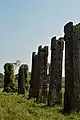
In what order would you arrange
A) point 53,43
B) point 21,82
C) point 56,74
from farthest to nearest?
point 21,82
point 53,43
point 56,74

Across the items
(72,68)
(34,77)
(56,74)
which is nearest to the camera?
(72,68)

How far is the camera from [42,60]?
20.4m

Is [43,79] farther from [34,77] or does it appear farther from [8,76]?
[8,76]

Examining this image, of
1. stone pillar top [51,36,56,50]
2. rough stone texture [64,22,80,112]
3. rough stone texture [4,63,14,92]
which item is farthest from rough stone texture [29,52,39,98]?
rough stone texture [4,63,14,92]

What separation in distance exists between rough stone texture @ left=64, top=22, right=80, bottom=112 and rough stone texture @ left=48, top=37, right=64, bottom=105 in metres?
2.67

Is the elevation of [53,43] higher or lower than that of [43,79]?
higher

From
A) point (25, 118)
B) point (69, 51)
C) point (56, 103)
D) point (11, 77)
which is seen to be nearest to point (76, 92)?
point (69, 51)

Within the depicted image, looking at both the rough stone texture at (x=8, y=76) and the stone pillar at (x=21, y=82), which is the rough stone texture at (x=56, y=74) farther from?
the rough stone texture at (x=8, y=76)

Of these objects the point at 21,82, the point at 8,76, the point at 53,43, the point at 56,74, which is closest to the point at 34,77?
the point at 53,43

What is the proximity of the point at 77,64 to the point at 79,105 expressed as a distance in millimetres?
1882

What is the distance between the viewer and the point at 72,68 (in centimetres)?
1396

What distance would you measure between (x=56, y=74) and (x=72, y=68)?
317 centimetres

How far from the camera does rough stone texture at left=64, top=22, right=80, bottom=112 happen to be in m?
13.7

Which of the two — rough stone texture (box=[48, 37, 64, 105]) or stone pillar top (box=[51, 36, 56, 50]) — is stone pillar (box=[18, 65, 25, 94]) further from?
rough stone texture (box=[48, 37, 64, 105])
